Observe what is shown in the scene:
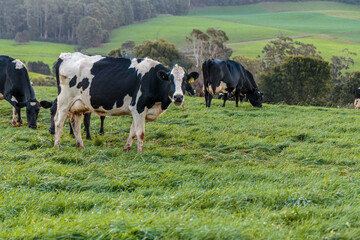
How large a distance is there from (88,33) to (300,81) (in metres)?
64.8

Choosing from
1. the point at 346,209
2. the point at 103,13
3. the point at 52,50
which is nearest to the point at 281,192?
the point at 346,209

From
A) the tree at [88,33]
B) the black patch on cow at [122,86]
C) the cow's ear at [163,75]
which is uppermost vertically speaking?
the tree at [88,33]

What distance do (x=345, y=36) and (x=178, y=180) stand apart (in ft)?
360

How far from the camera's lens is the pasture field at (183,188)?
408 centimetres

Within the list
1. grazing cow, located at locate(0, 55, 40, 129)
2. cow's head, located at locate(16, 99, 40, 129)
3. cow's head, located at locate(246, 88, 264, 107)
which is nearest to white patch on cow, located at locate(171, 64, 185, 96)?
cow's head, located at locate(16, 99, 40, 129)

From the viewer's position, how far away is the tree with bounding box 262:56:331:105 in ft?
129

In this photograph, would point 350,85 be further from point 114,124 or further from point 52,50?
point 52,50

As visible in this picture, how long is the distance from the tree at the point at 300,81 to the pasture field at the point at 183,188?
98.4ft

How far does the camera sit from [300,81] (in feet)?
131

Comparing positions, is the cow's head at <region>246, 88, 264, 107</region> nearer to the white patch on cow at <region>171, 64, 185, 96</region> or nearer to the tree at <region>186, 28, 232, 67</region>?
the white patch on cow at <region>171, 64, 185, 96</region>

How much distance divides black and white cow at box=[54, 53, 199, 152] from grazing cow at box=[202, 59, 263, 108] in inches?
369

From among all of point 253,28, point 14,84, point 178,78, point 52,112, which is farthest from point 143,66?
point 253,28

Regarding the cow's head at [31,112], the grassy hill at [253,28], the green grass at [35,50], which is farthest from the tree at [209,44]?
the cow's head at [31,112]

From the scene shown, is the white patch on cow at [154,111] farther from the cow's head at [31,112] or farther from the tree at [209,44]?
the tree at [209,44]
